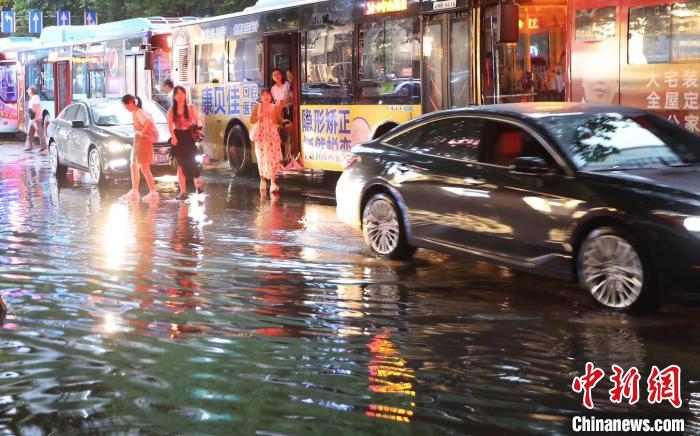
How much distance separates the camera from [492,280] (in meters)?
10.4

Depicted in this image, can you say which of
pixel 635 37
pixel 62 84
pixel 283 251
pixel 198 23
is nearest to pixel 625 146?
pixel 283 251

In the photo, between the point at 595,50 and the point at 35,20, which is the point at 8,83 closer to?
the point at 35,20

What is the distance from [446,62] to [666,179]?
8748 mm

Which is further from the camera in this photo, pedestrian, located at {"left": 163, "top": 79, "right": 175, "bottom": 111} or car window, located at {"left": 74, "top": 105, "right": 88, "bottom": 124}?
pedestrian, located at {"left": 163, "top": 79, "right": 175, "bottom": 111}

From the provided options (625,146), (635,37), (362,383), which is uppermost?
(635,37)

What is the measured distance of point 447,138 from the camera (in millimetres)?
10914

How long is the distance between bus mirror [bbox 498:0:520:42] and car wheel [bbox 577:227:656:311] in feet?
22.6

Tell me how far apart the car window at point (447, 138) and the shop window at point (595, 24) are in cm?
431

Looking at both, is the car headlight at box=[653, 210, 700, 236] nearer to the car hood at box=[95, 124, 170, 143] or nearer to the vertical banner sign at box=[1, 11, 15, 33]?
the car hood at box=[95, 124, 170, 143]

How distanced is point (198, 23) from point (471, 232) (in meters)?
16.9

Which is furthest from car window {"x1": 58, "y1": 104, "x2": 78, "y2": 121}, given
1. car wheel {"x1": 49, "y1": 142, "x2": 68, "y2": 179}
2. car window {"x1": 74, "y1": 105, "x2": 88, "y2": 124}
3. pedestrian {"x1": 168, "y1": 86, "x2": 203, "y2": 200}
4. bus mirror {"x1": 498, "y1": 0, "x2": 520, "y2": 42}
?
bus mirror {"x1": 498, "y1": 0, "x2": 520, "y2": 42}

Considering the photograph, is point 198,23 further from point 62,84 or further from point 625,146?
point 625,146

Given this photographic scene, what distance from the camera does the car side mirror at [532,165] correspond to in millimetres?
9500

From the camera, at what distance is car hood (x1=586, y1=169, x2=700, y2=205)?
28.0ft
